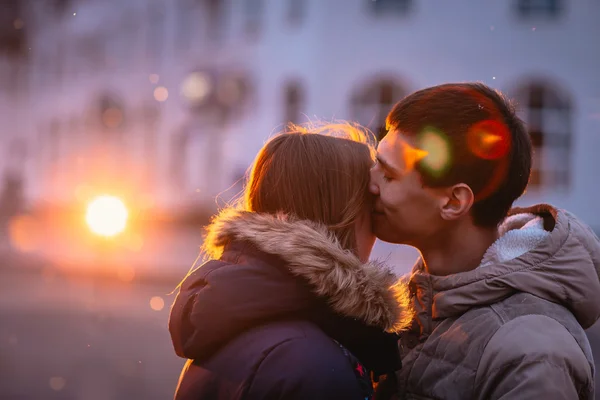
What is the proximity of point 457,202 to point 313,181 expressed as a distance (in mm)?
536

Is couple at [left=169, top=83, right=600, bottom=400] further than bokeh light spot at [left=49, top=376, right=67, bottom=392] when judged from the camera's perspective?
No

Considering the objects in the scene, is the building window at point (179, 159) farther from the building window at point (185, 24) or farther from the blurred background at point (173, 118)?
the building window at point (185, 24)

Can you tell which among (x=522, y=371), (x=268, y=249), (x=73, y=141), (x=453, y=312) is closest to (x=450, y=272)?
(x=453, y=312)

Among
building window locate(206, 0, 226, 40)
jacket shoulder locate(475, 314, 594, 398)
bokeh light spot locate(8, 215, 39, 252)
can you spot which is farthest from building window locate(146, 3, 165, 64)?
jacket shoulder locate(475, 314, 594, 398)

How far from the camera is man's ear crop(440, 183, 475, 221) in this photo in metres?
2.56

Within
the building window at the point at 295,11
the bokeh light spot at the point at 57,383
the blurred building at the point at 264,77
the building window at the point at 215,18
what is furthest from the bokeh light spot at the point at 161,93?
the bokeh light spot at the point at 57,383

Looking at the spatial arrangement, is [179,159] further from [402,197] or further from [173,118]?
[402,197]

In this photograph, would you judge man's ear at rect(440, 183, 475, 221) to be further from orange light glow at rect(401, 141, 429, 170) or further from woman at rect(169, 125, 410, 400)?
woman at rect(169, 125, 410, 400)

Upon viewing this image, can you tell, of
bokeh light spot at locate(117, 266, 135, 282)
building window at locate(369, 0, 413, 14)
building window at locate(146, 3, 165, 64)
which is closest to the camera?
bokeh light spot at locate(117, 266, 135, 282)

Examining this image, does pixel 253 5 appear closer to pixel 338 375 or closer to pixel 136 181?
pixel 136 181

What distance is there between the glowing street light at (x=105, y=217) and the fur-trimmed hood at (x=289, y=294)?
8.74 metres

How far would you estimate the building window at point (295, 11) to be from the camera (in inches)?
974

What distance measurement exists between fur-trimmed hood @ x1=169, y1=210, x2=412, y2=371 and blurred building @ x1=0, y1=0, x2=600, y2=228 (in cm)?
1295

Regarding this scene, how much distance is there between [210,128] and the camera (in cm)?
2934
